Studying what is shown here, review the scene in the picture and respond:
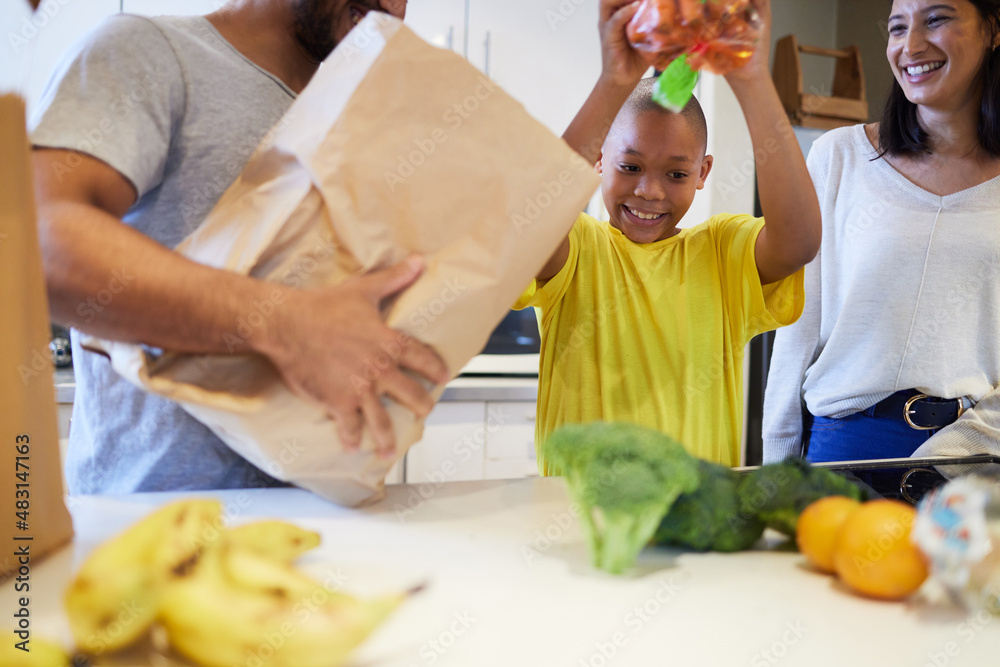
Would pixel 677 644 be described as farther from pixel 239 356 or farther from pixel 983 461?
pixel 983 461

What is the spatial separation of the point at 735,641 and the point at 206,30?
31.4 inches

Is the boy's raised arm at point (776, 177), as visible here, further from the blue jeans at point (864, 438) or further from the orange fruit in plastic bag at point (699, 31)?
the blue jeans at point (864, 438)

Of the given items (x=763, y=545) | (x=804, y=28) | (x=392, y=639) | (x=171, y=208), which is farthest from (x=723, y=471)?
(x=804, y=28)

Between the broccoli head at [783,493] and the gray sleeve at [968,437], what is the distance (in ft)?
1.83

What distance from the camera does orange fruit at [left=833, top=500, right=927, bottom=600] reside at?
50 centimetres

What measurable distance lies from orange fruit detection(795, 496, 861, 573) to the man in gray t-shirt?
1.00 ft

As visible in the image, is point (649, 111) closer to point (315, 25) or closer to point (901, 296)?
point (315, 25)

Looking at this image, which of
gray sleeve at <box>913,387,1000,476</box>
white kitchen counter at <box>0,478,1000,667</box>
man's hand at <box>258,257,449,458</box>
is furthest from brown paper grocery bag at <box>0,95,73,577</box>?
gray sleeve at <box>913,387,1000,476</box>

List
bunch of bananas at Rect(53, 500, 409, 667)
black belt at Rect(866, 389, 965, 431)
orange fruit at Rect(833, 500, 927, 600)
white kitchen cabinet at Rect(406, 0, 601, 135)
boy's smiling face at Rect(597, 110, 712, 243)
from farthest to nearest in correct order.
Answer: white kitchen cabinet at Rect(406, 0, 601, 135) < black belt at Rect(866, 389, 965, 431) < boy's smiling face at Rect(597, 110, 712, 243) < orange fruit at Rect(833, 500, 927, 600) < bunch of bananas at Rect(53, 500, 409, 667)

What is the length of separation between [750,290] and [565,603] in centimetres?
68

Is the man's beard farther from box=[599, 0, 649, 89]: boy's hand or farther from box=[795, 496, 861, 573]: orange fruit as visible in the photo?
box=[795, 496, 861, 573]: orange fruit

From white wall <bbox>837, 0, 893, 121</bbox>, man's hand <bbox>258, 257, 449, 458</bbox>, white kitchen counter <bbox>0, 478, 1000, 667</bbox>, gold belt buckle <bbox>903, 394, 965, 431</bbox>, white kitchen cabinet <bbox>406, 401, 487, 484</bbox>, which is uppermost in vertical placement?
white wall <bbox>837, 0, 893, 121</bbox>

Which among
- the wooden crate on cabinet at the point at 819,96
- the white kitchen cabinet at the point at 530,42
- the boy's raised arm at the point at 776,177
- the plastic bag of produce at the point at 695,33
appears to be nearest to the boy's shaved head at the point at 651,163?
the boy's raised arm at the point at 776,177

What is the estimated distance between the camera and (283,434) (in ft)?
1.90
